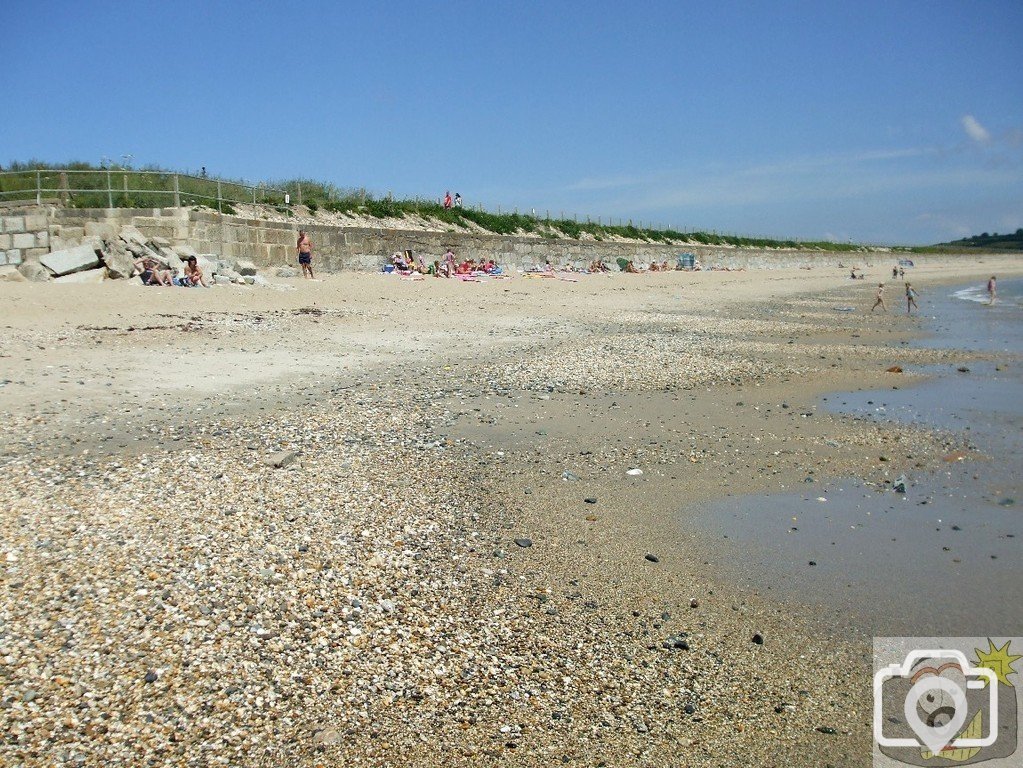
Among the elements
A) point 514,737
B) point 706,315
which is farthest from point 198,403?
point 706,315

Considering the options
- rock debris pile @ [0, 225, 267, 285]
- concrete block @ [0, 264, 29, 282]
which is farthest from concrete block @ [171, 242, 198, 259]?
concrete block @ [0, 264, 29, 282]

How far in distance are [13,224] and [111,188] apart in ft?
8.03

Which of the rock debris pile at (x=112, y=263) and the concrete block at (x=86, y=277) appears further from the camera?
the rock debris pile at (x=112, y=263)

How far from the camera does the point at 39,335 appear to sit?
987 cm

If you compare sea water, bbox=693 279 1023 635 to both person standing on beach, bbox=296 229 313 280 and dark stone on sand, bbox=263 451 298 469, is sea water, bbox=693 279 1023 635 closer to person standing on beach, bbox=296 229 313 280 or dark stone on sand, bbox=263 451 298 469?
dark stone on sand, bbox=263 451 298 469

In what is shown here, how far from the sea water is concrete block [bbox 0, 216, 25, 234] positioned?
1938cm

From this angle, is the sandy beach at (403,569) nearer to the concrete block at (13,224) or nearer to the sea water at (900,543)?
the sea water at (900,543)

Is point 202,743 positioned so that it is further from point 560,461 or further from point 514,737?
point 560,461

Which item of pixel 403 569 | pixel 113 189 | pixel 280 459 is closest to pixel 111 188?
pixel 113 189

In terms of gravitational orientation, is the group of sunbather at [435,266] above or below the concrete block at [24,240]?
below

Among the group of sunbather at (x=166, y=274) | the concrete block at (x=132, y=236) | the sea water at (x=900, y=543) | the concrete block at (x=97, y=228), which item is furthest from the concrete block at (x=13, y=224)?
the sea water at (x=900, y=543)

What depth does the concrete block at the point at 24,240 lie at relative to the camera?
18141mm

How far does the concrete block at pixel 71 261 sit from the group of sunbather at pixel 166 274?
114cm

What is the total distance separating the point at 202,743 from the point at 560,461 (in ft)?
11.6
